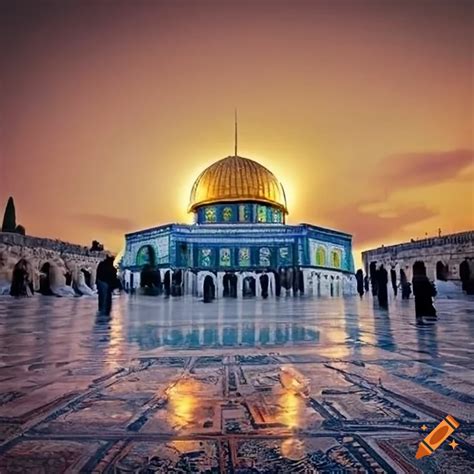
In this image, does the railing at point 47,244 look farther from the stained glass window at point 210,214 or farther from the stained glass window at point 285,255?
the stained glass window at point 285,255

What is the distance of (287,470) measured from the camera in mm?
1070

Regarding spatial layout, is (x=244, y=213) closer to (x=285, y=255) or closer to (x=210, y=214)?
(x=210, y=214)

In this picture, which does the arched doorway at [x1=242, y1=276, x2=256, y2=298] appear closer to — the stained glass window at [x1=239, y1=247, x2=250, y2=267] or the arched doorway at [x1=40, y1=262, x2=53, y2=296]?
the stained glass window at [x1=239, y1=247, x2=250, y2=267]

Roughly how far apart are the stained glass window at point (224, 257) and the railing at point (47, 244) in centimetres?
827

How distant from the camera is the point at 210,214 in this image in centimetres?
3281

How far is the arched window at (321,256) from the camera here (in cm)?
3075

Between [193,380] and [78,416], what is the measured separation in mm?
719

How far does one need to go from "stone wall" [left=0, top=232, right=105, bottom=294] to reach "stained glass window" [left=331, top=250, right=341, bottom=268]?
17260mm

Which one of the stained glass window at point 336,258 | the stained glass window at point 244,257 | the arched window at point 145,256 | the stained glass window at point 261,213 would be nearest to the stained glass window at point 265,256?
the stained glass window at point 244,257

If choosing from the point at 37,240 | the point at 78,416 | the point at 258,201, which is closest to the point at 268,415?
the point at 78,416

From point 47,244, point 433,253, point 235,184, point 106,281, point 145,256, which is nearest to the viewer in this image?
point 106,281

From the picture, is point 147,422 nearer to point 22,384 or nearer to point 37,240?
point 22,384

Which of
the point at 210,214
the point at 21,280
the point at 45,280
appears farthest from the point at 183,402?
the point at 210,214

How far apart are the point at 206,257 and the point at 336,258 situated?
10797mm
